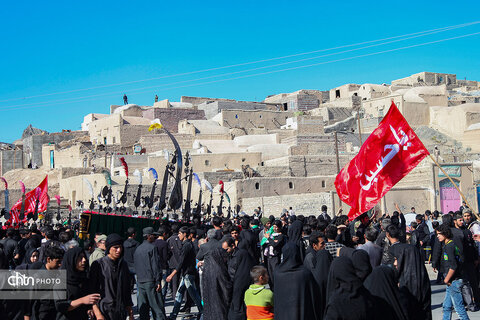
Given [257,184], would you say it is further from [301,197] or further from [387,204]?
[387,204]

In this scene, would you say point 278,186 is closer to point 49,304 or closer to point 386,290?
point 49,304

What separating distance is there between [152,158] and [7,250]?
1144 inches

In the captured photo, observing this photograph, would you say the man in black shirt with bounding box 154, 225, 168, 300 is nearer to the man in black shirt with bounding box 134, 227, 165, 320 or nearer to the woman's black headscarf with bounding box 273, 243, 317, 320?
the man in black shirt with bounding box 134, 227, 165, 320

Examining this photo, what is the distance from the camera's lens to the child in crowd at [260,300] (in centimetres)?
570

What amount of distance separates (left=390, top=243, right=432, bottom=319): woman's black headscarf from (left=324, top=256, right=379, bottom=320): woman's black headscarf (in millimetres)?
1227

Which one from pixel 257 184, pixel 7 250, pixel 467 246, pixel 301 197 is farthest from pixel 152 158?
pixel 467 246

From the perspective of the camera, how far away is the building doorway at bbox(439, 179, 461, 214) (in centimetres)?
2588

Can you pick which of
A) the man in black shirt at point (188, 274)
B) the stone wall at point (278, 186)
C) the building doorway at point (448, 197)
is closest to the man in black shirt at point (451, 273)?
the man in black shirt at point (188, 274)

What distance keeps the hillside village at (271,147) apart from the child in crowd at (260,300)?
1956 centimetres

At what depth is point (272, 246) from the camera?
27.7ft

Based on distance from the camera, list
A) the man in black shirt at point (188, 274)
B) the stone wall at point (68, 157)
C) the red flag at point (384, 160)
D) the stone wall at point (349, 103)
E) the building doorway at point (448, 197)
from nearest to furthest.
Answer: the man in black shirt at point (188, 274)
the red flag at point (384, 160)
the building doorway at point (448, 197)
the stone wall at point (68, 157)
the stone wall at point (349, 103)

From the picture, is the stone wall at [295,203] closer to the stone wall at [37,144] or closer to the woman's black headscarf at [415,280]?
the woman's black headscarf at [415,280]

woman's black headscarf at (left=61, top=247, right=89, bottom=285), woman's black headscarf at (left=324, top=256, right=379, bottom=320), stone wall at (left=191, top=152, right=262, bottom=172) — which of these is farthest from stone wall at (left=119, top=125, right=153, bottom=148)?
woman's black headscarf at (left=324, top=256, right=379, bottom=320)

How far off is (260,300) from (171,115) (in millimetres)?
50864
